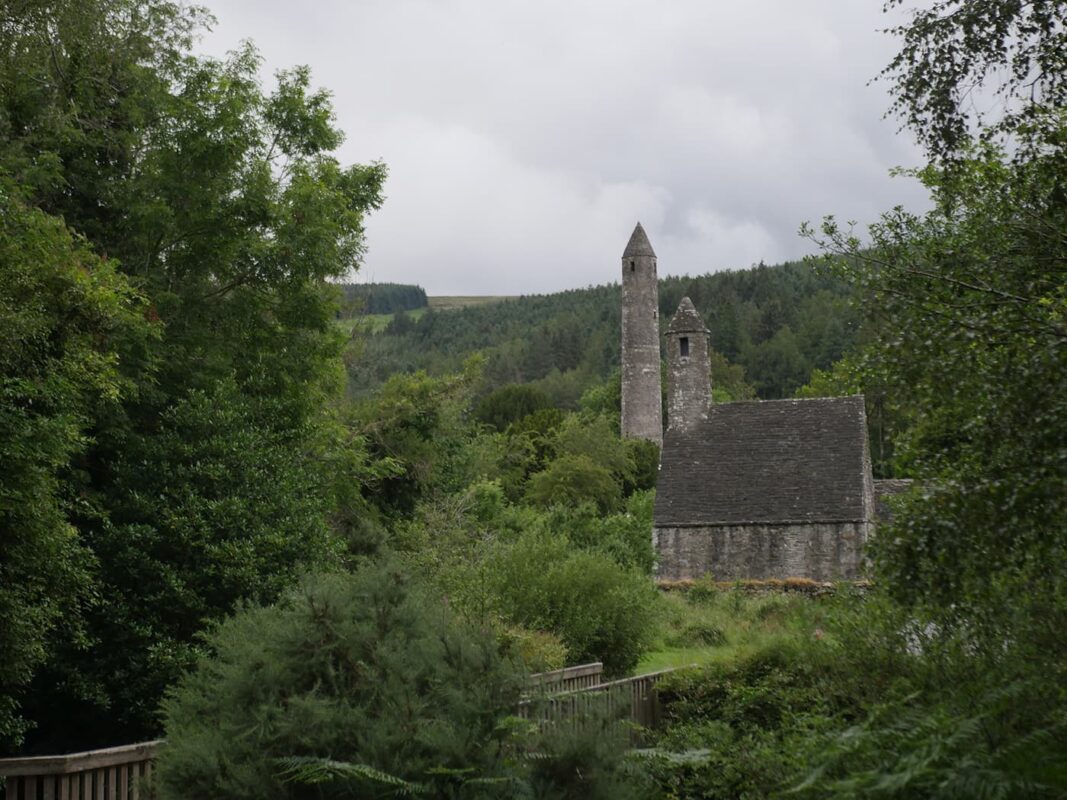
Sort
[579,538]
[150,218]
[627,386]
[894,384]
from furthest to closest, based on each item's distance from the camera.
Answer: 1. [627,386]
2. [579,538]
3. [150,218]
4. [894,384]

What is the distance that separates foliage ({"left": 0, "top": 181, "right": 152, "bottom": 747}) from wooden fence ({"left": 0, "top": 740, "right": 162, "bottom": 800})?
4.50 meters

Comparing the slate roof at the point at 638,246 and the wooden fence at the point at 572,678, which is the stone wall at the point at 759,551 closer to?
the wooden fence at the point at 572,678

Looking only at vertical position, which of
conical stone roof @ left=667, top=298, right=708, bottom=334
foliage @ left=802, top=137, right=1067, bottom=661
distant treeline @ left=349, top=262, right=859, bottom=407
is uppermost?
distant treeline @ left=349, top=262, right=859, bottom=407

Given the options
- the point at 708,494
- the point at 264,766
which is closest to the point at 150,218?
the point at 264,766

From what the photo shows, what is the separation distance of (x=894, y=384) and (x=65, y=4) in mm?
13326

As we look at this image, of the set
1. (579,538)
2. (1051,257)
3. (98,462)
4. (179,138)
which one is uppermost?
(179,138)

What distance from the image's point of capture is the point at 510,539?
27844 millimetres

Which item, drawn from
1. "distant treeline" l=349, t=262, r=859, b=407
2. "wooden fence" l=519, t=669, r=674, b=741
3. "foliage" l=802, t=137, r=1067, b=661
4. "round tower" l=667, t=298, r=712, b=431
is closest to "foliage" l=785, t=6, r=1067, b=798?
"foliage" l=802, t=137, r=1067, b=661

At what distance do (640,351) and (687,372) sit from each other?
17.5 metres

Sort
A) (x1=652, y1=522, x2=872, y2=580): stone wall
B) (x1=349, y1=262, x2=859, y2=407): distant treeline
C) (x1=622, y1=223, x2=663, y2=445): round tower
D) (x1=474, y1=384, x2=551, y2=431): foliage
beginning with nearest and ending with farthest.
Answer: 1. (x1=652, y1=522, x2=872, y2=580): stone wall
2. (x1=622, y1=223, x2=663, y2=445): round tower
3. (x1=474, y1=384, x2=551, y2=431): foliage
4. (x1=349, y1=262, x2=859, y2=407): distant treeline

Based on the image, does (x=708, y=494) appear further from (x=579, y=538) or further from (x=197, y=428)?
(x=197, y=428)

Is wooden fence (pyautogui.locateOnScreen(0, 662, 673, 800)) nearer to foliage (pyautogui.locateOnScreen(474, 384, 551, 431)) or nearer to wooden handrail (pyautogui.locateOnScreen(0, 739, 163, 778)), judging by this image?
wooden handrail (pyautogui.locateOnScreen(0, 739, 163, 778))

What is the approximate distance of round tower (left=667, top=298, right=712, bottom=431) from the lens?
A: 48.4 meters

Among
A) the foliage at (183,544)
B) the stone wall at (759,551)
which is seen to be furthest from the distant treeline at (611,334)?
the foliage at (183,544)
